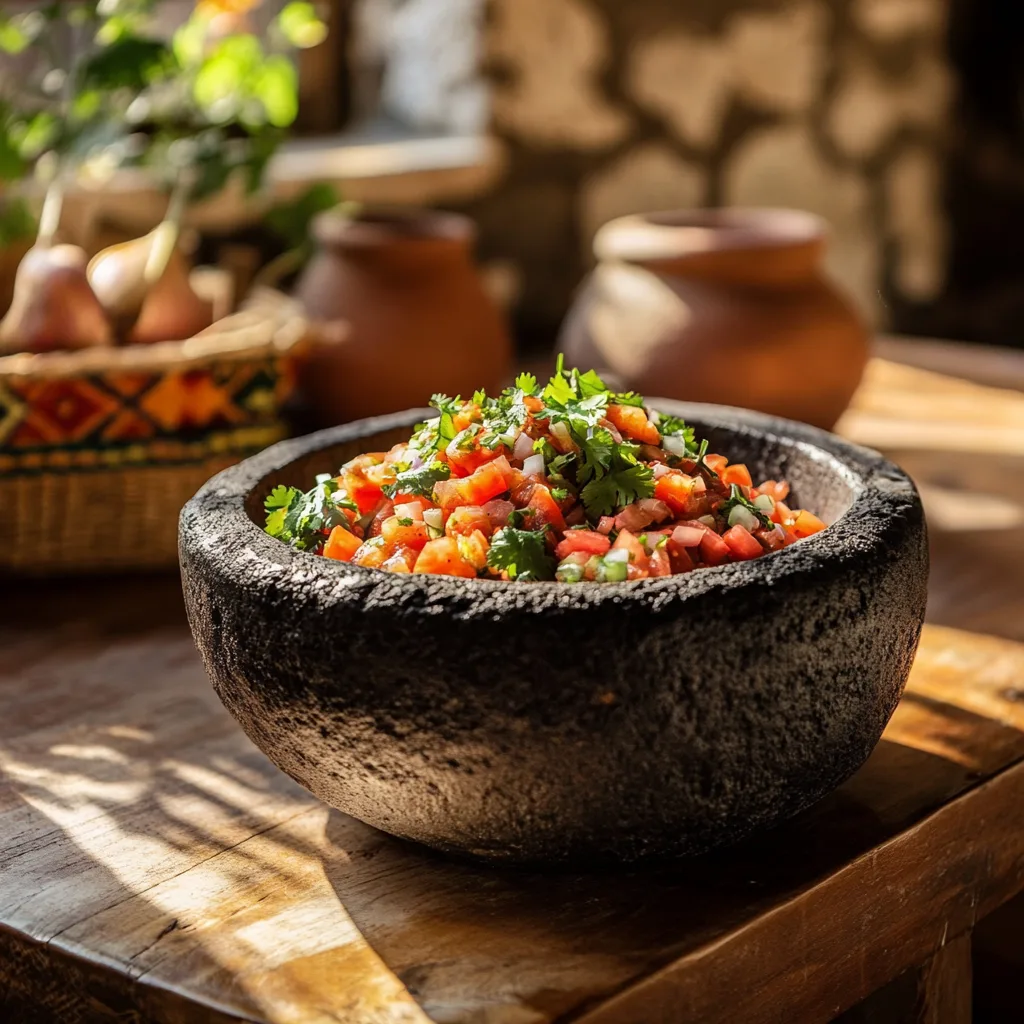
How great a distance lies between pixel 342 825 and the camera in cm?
102

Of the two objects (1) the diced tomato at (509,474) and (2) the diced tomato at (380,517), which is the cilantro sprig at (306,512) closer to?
(2) the diced tomato at (380,517)

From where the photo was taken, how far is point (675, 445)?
1.01 m

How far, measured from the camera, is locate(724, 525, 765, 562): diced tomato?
917mm

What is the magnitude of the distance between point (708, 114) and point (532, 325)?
60cm

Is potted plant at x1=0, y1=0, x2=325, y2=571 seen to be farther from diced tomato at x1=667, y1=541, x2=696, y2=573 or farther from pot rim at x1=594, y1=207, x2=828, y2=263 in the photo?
diced tomato at x1=667, y1=541, x2=696, y2=573

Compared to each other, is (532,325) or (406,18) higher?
(406,18)

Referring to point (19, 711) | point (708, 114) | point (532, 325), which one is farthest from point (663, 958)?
point (708, 114)

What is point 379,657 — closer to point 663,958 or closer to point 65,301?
point 663,958

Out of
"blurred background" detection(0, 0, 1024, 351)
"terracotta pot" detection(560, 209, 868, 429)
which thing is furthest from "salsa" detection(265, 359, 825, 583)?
"blurred background" detection(0, 0, 1024, 351)

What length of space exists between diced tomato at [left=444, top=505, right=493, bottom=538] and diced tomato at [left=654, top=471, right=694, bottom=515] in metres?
0.11

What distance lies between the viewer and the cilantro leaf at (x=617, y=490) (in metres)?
0.93

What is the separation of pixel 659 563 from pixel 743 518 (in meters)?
0.10

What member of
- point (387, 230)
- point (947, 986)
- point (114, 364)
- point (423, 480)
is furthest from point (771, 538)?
point (387, 230)

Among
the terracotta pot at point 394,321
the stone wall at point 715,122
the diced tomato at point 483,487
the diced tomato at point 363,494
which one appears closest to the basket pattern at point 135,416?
the terracotta pot at point 394,321
